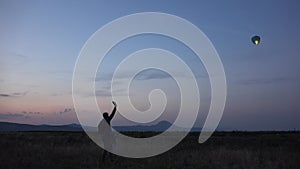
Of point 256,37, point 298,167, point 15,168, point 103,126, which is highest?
point 256,37

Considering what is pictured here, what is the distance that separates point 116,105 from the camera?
14.2 m

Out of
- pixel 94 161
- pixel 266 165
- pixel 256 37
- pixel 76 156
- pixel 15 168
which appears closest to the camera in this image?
pixel 15 168

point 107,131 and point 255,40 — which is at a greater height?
point 255,40

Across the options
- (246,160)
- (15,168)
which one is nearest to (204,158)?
(246,160)

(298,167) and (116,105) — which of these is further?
(116,105)

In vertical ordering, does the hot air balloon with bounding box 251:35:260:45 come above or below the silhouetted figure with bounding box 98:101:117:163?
above

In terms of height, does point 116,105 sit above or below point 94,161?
above

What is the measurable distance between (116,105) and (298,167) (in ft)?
22.2

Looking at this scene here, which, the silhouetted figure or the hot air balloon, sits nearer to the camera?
the silhouetted figure

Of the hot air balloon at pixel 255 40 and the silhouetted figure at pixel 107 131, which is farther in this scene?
the hot air balloon at pixel 255 40

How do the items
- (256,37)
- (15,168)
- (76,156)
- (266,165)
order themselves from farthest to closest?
(256,37) → (76,156) → (266,165) → (15,168)

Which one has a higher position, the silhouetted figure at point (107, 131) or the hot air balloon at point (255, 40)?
the hot air balloon at point (255, 40)

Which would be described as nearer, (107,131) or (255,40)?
(107,131)

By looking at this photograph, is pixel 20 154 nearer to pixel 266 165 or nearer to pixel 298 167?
pixel 266 165
